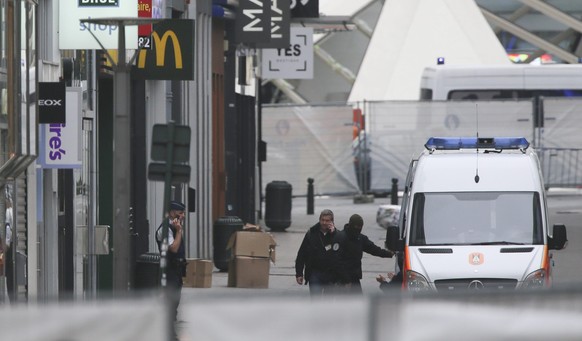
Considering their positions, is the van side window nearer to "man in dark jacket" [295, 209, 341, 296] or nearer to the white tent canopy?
the white tent canopy

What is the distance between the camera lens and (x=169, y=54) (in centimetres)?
2120

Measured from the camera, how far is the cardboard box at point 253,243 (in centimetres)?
2383

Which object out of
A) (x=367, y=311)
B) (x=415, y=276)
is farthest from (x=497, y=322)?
(x=415, y=276)

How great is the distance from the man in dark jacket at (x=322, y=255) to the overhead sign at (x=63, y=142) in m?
2.87

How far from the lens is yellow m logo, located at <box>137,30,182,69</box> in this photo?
20766 millimetres

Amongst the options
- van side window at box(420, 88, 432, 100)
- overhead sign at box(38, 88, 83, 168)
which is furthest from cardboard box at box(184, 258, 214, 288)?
van side window at box(420, 88, 432, 100)

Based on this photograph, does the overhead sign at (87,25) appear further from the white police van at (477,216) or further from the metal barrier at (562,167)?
the metal barrier at (562,167)

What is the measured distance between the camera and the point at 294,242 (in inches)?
1264

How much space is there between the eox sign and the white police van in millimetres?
3851

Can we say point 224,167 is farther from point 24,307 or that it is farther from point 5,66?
point 24,307

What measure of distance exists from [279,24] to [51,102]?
14.7 metres

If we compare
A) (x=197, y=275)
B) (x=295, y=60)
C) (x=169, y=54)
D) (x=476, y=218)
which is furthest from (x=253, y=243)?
(x=295, y=60)

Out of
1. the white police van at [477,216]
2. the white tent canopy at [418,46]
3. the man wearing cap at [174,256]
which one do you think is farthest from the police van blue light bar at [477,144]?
the white tent canopy at [418,46]

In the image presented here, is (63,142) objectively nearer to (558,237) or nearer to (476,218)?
(476,218)
